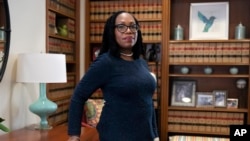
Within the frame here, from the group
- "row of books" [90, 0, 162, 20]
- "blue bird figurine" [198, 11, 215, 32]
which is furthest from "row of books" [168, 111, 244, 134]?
"row of books" [90, 0, 162, 20]

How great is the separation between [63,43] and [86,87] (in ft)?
6.38

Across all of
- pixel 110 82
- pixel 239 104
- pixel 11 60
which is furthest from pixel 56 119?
pixel 239 104

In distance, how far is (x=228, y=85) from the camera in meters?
3.45

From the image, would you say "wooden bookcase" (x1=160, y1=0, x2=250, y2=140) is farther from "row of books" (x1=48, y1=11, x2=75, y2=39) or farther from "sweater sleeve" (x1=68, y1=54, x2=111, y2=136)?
"sweater sleeve" (x1=68, y1=54, x2=111, y2=136)

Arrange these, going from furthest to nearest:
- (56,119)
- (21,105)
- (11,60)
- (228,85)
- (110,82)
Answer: (228,85), (56,119), (21,105), (11,60), (110,82)

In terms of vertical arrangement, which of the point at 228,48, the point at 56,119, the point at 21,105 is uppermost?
the point at 228,48

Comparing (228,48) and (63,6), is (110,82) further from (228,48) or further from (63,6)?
(228,48)

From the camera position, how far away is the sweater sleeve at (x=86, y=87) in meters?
1.26

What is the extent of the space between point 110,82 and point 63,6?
2059 millimetres

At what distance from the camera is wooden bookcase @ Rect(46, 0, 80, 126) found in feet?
9.27

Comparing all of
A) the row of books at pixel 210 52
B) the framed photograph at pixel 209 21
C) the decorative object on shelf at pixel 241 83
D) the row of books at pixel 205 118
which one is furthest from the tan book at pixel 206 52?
the row of books at pixel 205 118

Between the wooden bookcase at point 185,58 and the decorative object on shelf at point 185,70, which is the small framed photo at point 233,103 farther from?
the decorative object on shelf at point 185,70

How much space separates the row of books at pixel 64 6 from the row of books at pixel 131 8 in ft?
0.88

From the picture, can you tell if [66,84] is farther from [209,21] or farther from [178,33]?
[209,21]
